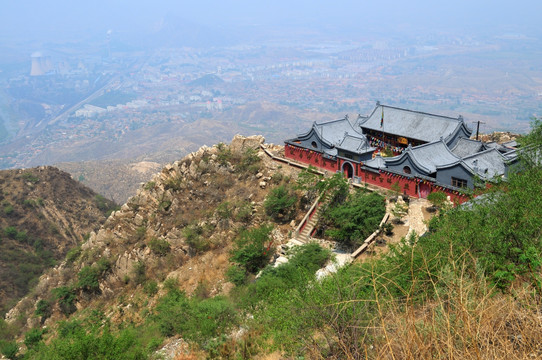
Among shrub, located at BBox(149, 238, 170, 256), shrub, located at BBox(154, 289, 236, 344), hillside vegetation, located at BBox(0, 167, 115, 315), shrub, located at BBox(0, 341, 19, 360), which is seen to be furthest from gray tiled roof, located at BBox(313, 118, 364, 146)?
hillside vegetation, located at BBox(0, 167, 115, 315)

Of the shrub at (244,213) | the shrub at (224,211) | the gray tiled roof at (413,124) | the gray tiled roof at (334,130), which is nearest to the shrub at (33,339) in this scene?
the shrub at (224,211)

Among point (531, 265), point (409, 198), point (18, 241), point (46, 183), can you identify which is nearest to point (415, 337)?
point (531, 265)

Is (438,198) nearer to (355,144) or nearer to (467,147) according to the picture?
(467,147)

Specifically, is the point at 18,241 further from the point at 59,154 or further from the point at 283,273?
the point at 59,154

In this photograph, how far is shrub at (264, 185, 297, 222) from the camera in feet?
97.1

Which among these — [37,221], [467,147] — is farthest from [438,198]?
[37,221]

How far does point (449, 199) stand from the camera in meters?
25.5

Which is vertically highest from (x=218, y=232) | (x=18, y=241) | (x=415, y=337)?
(x=415, y=337)

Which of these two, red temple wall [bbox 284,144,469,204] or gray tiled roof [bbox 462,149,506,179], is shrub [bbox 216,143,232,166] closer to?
red temple wall [bbox 284,144,469,204]

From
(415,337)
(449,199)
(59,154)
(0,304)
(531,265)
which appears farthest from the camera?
(59,154)

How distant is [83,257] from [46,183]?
32.3 metres

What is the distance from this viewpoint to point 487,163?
26.3 metres

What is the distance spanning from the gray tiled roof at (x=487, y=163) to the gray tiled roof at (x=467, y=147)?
253cm

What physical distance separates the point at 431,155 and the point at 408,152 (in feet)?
5.77
